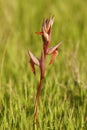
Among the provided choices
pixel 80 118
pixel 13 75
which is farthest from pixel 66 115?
pixel 13 75

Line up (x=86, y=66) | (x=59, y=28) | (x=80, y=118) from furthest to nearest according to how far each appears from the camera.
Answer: (x=59, y=28), (x=86, y=66), (x=80, y=118)

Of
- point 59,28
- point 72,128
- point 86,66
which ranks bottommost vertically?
point 72,128

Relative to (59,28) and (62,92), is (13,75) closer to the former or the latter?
(62,92)

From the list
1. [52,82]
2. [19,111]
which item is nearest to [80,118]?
[19,111]

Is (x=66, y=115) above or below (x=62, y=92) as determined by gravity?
below

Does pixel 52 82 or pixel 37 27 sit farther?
pixel 37 27

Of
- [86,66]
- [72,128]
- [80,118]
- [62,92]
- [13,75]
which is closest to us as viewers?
[72,128]
